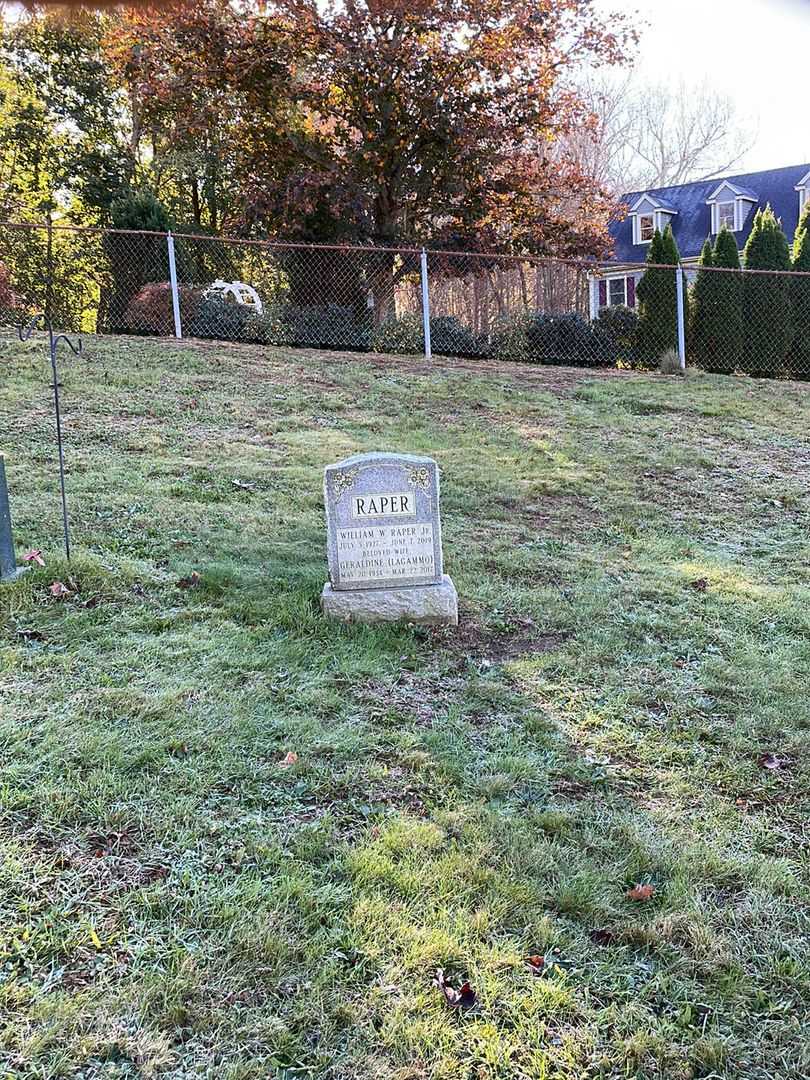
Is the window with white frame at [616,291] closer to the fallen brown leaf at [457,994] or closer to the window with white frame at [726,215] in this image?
the window with white frame at [726,215]

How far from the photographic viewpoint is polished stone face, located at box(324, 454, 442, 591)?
13.2 ft

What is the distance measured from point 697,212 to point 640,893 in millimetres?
27838

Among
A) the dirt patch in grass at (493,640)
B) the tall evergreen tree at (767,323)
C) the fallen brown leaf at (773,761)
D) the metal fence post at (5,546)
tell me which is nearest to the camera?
the fallen brown leaf at (773,761)

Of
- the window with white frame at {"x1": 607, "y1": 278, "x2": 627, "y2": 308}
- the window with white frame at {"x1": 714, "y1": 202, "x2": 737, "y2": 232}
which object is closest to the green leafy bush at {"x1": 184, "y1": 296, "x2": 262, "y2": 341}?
the window with white frame at {"x1": 607, "y1": 278, "x2": 627, "y2": 308}

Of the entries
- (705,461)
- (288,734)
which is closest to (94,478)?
(288,734)

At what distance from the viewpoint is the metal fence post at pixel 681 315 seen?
1156cm

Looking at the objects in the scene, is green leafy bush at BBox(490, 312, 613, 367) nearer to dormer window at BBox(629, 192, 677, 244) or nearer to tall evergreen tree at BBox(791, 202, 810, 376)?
tall evergreen tree at BBox(791, 202, 810, 376)

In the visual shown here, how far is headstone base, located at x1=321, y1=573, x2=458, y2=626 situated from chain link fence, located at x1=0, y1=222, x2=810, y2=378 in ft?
25.5

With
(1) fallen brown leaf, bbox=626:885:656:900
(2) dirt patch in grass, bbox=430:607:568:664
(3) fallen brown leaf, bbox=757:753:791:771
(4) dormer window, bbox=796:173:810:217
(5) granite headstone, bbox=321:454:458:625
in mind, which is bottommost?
(1) fallen brown leaf, bbox=626:885:656:900

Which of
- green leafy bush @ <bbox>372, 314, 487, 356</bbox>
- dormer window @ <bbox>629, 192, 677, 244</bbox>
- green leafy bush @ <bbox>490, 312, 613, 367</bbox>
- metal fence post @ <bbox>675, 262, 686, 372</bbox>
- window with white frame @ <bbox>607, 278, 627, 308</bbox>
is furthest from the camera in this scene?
window with white frame @ <bbox>607, 278, 627, 308</bbox>

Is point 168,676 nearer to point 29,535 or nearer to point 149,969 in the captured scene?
point 149,969

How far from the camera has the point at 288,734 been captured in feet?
9.54

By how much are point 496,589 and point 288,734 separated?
1.94m

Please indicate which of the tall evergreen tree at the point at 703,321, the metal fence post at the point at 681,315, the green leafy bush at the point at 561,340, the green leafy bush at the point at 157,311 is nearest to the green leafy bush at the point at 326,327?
the green leafy bush at the point at 157,311
